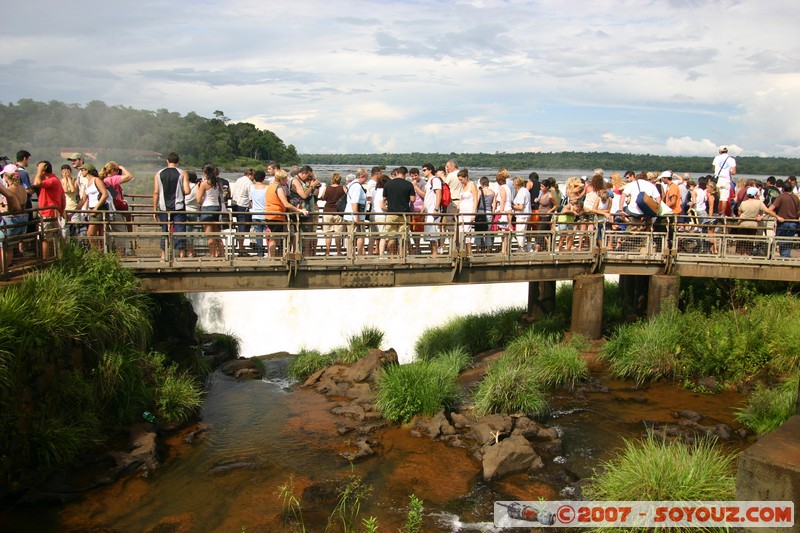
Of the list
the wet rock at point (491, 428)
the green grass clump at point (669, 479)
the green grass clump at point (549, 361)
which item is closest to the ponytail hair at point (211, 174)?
the wet rock at point (491, 428)

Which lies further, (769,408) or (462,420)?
(462,420)

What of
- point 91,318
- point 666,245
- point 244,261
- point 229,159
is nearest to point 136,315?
point 91,318

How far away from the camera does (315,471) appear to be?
37.2 ft

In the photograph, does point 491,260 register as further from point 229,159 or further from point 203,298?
point 229,159

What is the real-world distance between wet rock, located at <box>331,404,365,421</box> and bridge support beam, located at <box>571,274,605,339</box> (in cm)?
641

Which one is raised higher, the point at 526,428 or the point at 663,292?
the point at 663,292

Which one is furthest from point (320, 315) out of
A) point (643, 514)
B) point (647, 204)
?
point (643, 514)

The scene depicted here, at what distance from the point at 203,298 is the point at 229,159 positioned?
60010 millimetres

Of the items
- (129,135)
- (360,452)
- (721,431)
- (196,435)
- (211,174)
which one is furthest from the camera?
(129,135)

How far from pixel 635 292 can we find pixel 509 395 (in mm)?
8257

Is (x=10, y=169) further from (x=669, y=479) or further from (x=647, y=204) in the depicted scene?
(x=647, y=204)

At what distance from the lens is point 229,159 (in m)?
79.1

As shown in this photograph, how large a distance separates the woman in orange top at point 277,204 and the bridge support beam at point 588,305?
7.06 metres

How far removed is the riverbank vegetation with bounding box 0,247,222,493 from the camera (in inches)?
400
